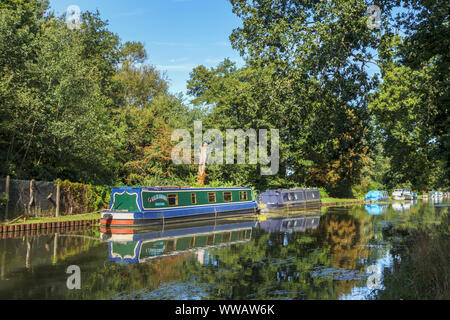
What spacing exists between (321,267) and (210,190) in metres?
16.0

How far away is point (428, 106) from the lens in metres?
14.0

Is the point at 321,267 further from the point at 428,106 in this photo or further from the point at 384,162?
the point at 384,162

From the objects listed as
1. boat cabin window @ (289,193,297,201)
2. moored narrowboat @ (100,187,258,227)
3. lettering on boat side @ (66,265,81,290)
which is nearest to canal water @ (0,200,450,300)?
lettering on boat side @ (66,265,81,290)

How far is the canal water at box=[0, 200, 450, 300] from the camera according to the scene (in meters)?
8.90

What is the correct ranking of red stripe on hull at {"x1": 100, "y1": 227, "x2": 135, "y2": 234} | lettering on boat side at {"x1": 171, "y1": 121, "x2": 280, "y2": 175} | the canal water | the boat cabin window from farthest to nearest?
lettering on boat side at {"x1": 171, "y1": 121, "x2": 280, "y2": 175}, the boat cabin window, red stripe on hull at {"x1": 100, "y1": 227, "x2": 135, "y2": 234}, the canal water

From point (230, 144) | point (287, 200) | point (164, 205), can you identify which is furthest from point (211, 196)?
point (230, 144)

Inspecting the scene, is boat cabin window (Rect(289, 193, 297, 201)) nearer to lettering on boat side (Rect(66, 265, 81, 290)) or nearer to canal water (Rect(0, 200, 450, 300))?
canal water (Rect(0, 200, 450, 300))

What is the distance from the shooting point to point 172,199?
24328 millimetres

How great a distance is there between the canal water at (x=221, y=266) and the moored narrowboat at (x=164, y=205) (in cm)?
185

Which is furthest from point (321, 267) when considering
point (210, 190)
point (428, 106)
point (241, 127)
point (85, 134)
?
point (241, 127)

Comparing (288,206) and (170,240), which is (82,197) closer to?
(170,240)

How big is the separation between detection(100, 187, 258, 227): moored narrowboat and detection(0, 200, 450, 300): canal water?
1.85 metres

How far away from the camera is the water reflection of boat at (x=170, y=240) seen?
46.2 ft

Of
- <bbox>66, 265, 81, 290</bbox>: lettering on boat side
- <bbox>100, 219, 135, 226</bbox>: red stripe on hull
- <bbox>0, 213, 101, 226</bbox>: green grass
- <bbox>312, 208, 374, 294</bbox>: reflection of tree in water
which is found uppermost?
<bbox>0, 213, 101, 226</bbox>: green grass
